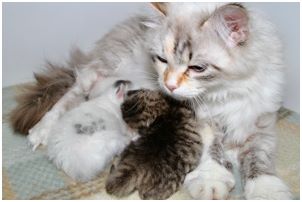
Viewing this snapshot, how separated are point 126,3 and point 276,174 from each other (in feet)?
3.82

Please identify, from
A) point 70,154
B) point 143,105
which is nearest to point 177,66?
point 143,105

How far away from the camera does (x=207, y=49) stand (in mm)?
1486

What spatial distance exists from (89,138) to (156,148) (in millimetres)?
249

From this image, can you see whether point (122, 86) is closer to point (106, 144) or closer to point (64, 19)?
point (106, 144)

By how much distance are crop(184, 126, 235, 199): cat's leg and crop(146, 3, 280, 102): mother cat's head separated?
0.80 ft

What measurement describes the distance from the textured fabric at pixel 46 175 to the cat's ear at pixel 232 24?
0.53 meters

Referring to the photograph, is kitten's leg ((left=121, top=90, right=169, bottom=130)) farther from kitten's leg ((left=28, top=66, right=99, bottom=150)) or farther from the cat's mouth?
kitten's leg ((left=28, top=66, right=99, bottom=150))

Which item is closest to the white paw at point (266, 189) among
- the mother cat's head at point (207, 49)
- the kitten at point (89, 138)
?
the mother cat's head at point (207, 49)

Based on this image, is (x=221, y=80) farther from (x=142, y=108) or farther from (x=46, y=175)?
(x=46, y=175)

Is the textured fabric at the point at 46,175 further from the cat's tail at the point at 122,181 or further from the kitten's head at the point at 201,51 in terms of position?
the kitten's head at the point at 201,51

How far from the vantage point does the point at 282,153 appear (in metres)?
1.79

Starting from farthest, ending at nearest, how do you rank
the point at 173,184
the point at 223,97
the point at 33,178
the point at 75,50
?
the point at 75,50 < the point at 223,97 < the point at 33,178 < the point at 173,184

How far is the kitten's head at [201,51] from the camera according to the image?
1.47 meters

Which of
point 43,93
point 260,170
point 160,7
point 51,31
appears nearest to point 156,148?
point 260,170
